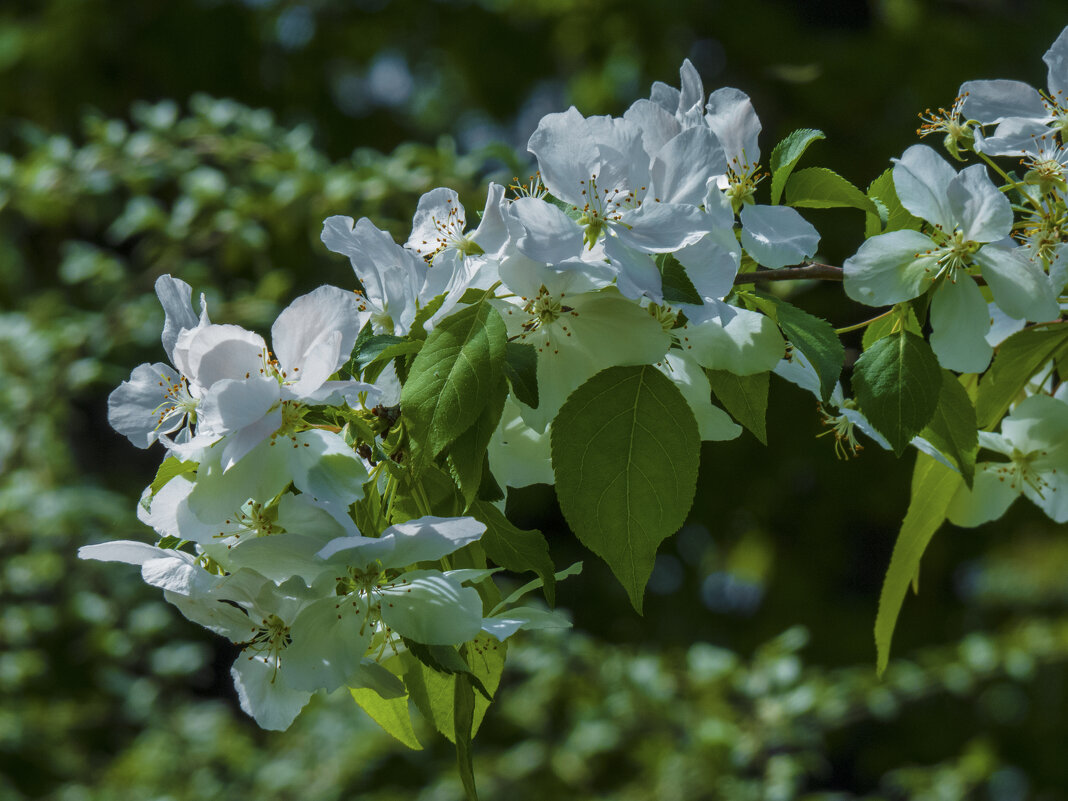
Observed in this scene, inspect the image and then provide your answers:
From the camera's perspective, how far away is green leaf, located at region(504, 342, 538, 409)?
2.07 ft

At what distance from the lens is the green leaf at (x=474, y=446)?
0.63m

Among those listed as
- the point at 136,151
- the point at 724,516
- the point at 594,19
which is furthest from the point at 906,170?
the point at 594,19

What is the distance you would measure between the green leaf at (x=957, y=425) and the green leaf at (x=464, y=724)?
1.15 ft

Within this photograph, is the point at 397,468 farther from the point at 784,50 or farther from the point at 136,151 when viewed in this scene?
the point at 784,50

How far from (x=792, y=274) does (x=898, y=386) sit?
104 mm

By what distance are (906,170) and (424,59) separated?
19.8 feet

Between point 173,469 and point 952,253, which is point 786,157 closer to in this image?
point 952,253

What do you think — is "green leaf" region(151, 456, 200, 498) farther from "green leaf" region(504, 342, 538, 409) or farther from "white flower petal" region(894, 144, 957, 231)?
"white flower petal" region(894, 144, 957, 231)

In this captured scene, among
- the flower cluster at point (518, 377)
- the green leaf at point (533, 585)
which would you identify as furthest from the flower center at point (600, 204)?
the green leaf at point (533, 585)

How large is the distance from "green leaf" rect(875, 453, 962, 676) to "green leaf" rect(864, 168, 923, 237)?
8.5 inches

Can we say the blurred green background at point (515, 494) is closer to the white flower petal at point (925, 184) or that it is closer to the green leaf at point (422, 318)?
the white flower petal at point (925, 184)

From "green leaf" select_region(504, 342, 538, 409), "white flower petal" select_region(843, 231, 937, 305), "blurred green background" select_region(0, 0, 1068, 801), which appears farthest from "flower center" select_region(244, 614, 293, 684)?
"blurred green background" select_region(0, 0, 1068, 801)

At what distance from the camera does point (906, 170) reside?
0.71m

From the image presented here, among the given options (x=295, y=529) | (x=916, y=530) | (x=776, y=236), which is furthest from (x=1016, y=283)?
(x=295, y=529)
